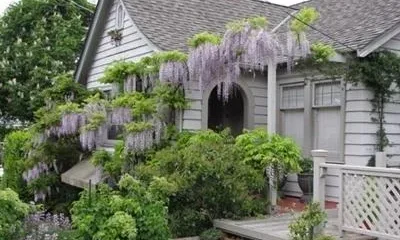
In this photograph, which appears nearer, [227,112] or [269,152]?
[269,152]

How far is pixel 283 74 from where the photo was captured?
11.7 meters

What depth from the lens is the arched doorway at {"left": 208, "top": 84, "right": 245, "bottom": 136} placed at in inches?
511

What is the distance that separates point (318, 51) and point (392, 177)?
12.1 ft

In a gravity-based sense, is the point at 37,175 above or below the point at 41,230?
above

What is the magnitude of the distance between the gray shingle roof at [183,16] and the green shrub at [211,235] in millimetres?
4932

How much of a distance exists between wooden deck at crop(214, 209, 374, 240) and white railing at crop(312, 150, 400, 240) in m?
0.26

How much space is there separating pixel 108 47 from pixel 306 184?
23.0 ft

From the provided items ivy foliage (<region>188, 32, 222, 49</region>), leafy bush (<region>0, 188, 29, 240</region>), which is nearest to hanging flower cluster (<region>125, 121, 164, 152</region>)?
ivy foliage (<region>188, 32, 222, 49</region>)

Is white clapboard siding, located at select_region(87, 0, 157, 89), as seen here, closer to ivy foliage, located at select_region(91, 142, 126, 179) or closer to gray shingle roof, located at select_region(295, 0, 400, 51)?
ivy foliage, located at select_region(91, 142, 126, 179)

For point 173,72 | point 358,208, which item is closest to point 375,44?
point 173,72

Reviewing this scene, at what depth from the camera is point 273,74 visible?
9.52m

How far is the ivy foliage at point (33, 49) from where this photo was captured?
21.2m

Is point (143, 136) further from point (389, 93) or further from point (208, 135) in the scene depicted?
point (389, 93)

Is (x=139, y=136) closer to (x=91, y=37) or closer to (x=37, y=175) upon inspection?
(x=37, y=175)
